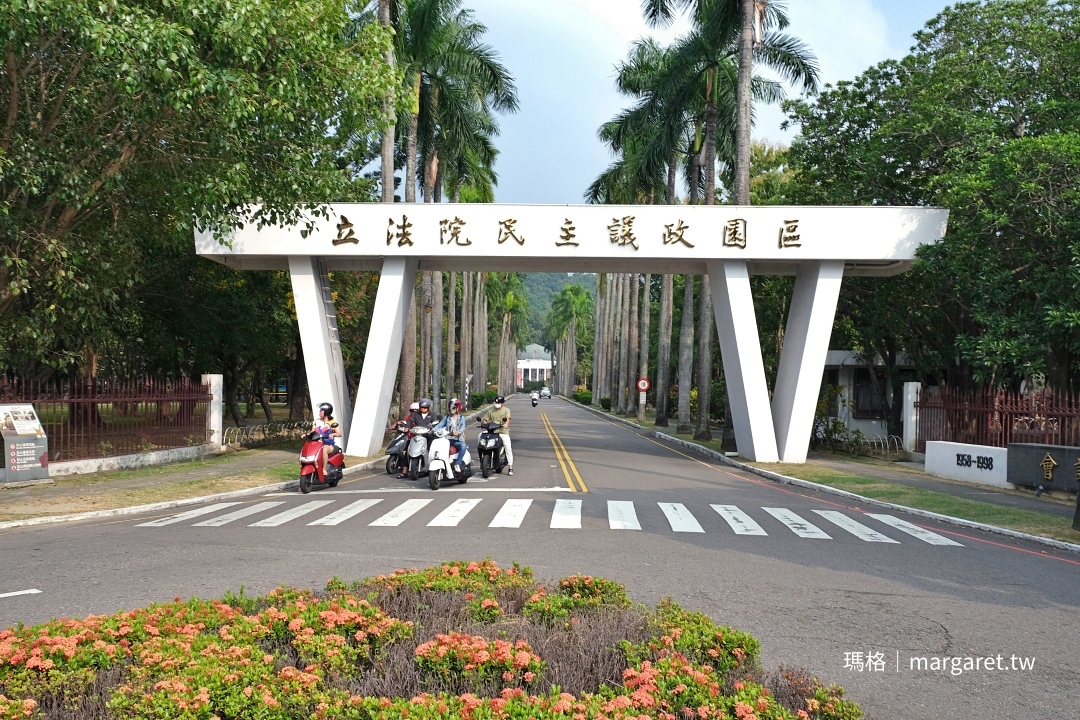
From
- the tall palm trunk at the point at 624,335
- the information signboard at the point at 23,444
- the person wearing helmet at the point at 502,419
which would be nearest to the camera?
the information signboard at the point at 23,444

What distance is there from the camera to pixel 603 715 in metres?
4.12

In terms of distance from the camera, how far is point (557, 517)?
12.6m

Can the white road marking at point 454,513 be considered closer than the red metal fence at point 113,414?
Yes

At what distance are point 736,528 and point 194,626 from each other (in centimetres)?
804

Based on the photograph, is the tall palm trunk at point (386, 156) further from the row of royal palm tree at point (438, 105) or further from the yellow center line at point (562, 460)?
the yellow center line at point (562, 460)

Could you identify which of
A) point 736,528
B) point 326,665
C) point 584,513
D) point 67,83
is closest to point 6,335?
point 67,83

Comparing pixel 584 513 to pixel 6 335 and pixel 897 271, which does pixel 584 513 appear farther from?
pixel 897 271

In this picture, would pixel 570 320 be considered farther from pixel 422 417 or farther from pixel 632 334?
pixel 422 417

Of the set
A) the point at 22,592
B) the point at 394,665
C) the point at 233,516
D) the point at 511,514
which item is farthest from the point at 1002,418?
the point at 22,592

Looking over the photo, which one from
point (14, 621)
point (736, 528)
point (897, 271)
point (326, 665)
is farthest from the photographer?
point (897, 271)

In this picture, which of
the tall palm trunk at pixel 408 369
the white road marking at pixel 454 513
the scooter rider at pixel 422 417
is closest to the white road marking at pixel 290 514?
the white road marking at pixel 454 513

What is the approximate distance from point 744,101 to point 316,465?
1695cm

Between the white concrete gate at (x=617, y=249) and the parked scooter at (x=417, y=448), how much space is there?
5.06m

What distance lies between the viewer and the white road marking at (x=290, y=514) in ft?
39.1
